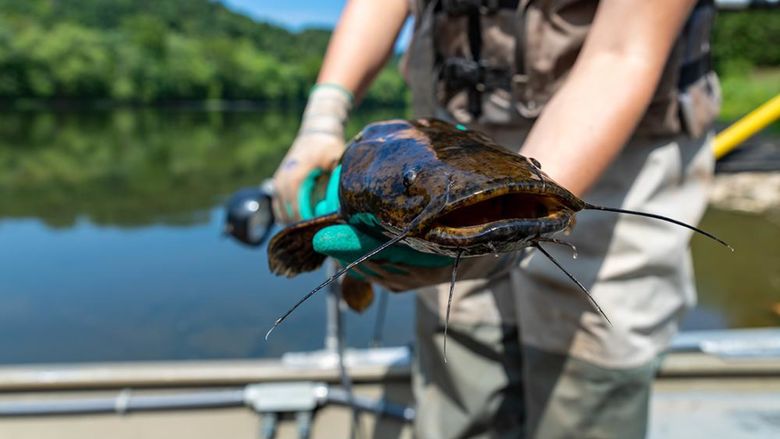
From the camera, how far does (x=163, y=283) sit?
23.2 ft

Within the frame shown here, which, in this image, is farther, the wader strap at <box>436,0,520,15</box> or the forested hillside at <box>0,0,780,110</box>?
the forested hillside at <box>0,0,780,110</box>

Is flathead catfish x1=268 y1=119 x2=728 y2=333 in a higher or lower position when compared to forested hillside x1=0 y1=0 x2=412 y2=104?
higher

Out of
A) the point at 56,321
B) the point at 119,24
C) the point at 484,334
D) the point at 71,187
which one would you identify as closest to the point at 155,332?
the point at 56,321

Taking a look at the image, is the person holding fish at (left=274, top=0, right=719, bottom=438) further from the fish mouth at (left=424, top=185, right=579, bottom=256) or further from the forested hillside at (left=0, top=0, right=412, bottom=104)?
the forested hillside at (left=0, top=0, right=412, bottom=104)

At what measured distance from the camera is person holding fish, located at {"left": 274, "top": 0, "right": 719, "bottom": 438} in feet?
5.46

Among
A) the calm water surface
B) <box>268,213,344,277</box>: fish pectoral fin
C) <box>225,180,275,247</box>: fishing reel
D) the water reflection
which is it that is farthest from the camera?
the water reflection

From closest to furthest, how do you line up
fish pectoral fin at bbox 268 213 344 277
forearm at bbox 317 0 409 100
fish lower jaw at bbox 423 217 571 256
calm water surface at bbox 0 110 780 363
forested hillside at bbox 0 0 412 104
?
1. fish lower jaw at bbox 423 217 571 256
2. fish pectoral fin at bbox 268 213 344 277
3. forearm at bbox 317 0 409 100
4. calm water surface at bbox 0 110 780 363
5. forested hillside at bbox 0 0 412 104

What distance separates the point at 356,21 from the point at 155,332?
15.3 ft

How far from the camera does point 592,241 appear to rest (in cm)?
178

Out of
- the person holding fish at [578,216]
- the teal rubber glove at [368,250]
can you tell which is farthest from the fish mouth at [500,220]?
the person holding fish at [578,216]

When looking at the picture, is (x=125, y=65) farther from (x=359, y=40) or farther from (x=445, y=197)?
(x=445, y=197)

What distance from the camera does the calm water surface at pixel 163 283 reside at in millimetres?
5539

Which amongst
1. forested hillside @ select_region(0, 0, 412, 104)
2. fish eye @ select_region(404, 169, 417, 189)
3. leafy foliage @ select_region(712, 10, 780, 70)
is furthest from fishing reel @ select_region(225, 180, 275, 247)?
forested hillside @ select_region(0, 0, 412, 104)

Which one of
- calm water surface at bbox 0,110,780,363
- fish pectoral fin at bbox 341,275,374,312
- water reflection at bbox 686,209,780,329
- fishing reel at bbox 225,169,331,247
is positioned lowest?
calm water surface at bbox 0,110,780,363
